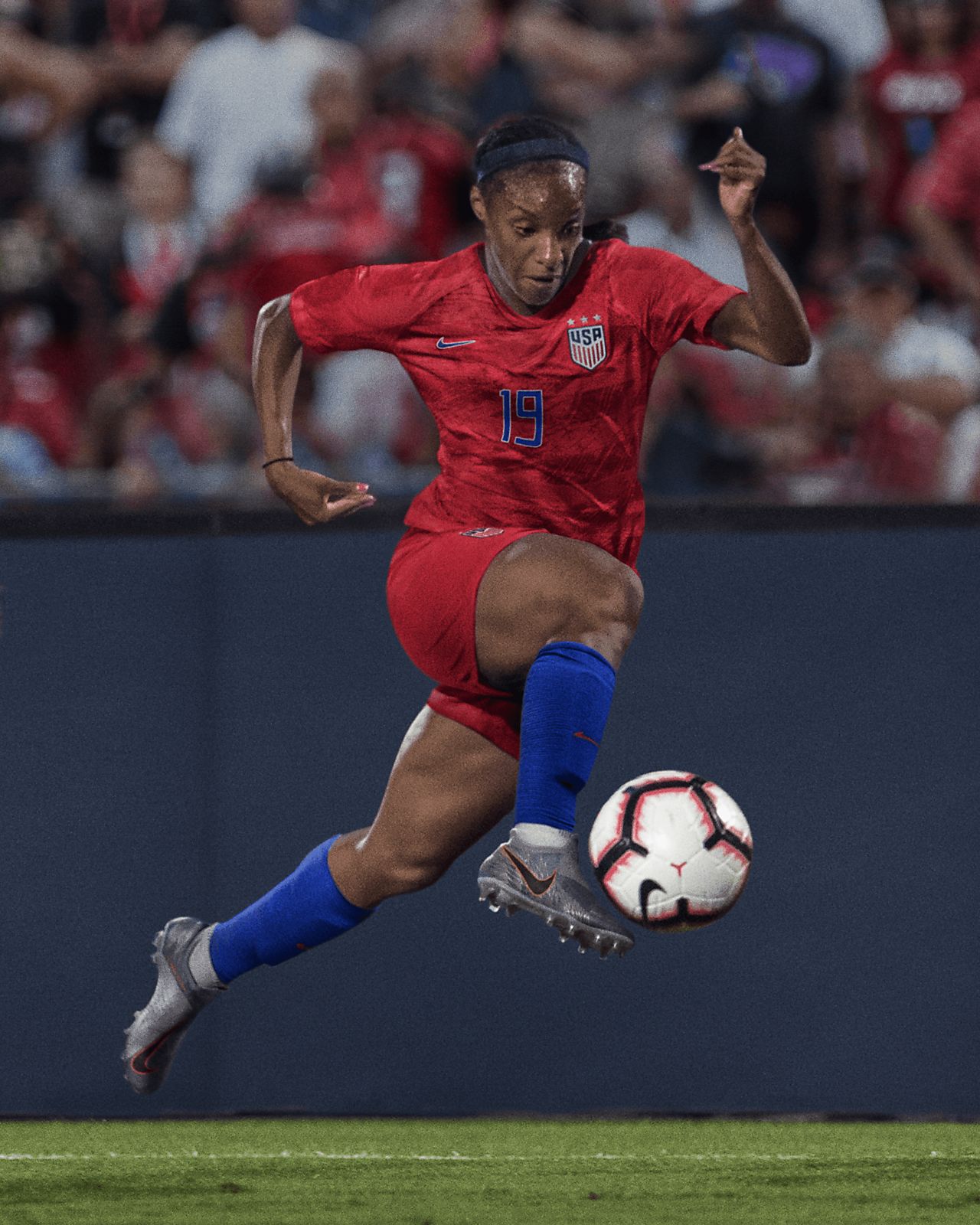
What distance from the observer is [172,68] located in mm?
8055

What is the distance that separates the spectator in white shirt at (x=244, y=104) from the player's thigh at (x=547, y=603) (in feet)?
14.4

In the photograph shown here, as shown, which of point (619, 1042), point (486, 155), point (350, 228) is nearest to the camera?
point (486, 155)

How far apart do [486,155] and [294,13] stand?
4.72m

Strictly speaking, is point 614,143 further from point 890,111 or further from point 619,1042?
point 619,1042

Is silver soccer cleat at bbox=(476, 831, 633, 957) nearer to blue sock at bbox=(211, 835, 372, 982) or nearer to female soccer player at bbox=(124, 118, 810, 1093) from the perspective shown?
female soccer player at bbox=(124, 118, 810, 1093)

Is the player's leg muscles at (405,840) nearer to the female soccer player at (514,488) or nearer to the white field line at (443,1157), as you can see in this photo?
the female soccer player at (514,488)

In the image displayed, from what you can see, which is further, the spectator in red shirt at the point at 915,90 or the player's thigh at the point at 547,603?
the spectator in red shirt at the point at 915,90

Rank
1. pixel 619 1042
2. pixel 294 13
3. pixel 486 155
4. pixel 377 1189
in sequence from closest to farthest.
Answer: pixel 486 155 < pixel 377 1189 < pixel 619 1042 < pixel 294 13

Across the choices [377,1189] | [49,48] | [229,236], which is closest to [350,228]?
[229,236]

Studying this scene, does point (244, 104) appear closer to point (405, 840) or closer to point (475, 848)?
point (475, 848)

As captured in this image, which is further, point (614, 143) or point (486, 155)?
point (614, 143)

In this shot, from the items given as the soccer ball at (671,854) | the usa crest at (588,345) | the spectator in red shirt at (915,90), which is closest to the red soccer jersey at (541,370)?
the usa crest at (588,345)

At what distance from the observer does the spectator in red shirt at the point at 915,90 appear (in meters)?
7.06

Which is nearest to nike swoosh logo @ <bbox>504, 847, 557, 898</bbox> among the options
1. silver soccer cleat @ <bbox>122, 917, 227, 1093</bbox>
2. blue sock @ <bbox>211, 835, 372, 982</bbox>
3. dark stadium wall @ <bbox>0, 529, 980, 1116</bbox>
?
blue sock @ <bbox>211, 835, 372, 982</bbox>
